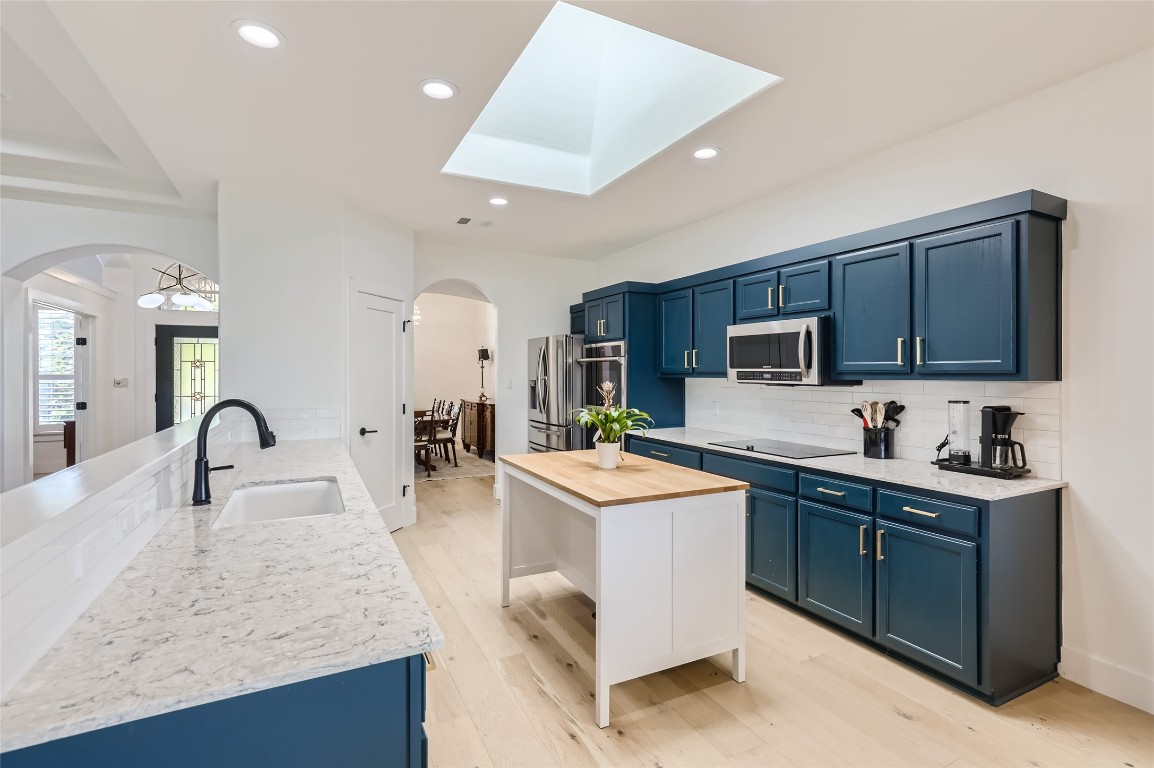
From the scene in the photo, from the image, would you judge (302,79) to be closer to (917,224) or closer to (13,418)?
(917,224)

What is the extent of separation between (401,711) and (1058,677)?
2.98 meters

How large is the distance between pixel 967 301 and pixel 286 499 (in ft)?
10.3

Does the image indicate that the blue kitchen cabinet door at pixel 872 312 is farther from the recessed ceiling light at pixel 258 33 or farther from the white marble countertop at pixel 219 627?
→ the recessed ceiling light at pixel 258 33

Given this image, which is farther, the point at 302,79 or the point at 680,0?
the point at 302,79

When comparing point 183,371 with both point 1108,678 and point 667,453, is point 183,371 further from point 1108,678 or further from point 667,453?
point 1108,678

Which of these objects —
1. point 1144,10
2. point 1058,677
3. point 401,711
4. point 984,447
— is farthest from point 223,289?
point 1058,677

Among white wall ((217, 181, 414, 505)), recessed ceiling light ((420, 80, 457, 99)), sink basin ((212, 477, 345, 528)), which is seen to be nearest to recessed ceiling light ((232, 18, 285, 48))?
recessed ceiling light ((420, 80, 457, 99))

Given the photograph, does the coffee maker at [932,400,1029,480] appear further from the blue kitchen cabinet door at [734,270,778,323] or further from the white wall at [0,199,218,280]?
the white wall at [0,199,218,280]

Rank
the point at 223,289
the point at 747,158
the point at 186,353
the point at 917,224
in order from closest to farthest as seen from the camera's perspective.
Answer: the point at 917,224 → the point at 747,158 → the point at 223,289 → the point at 186,353

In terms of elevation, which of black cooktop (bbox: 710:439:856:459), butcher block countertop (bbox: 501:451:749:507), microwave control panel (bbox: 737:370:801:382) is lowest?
butcher block countertop (bbox: 501:451:749:507)

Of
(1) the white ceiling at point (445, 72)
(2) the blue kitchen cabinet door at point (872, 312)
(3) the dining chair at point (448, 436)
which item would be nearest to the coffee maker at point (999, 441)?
(2) the blue kitchen cabinet door at point (872, 312)

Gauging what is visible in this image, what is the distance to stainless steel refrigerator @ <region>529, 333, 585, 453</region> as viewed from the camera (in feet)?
17.1

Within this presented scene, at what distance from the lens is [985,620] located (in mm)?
2182

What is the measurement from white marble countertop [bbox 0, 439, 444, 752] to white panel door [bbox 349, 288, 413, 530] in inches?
110
